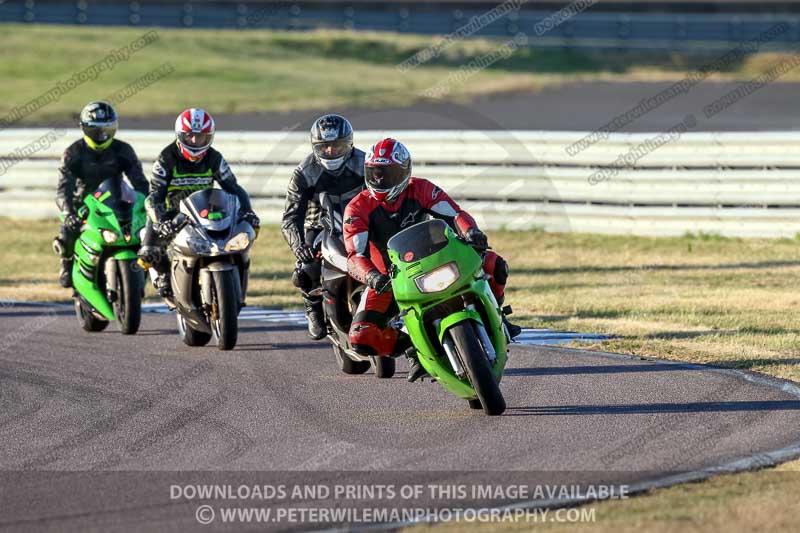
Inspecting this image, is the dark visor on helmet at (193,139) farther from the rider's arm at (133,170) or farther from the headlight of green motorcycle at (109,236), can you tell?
the rider's arm at (133,170)

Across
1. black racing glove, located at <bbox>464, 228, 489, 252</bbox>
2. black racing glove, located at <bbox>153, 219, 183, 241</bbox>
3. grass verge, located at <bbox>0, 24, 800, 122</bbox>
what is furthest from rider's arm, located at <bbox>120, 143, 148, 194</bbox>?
grass verge, located at <bbox>0, 24, 800, 122</bbox>

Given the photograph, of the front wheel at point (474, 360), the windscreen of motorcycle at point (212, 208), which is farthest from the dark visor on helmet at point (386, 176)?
the windscreen of motorcycle at point (212, 208)

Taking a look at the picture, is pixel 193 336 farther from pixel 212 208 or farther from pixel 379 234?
pixel 379 234

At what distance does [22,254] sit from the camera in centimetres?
1938

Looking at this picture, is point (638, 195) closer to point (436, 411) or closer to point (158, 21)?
point (436, 411)

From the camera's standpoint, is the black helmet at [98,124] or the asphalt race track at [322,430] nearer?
the asphalt race track at [322,430]

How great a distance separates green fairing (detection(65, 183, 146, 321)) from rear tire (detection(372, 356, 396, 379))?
129 inches

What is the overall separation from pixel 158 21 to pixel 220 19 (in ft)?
7.64

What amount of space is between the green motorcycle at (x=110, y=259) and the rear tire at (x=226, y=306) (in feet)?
4.17

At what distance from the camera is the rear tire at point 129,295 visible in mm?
12320

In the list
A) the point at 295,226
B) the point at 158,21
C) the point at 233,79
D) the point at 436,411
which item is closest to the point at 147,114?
the point at 233,79

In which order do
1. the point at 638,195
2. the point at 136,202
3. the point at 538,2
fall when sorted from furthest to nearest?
the point at 538,2, the point at 638,195, the point at 136,202

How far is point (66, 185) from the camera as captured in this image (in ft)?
42.8

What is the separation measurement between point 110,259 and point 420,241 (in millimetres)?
4847
